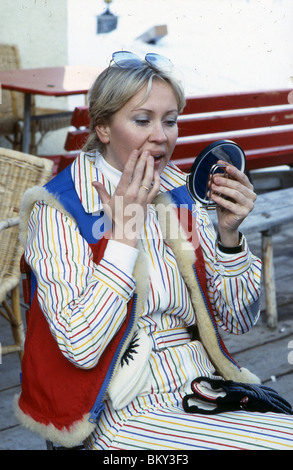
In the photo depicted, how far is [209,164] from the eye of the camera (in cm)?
150

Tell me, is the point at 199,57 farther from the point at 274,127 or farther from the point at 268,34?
the point at 274,127

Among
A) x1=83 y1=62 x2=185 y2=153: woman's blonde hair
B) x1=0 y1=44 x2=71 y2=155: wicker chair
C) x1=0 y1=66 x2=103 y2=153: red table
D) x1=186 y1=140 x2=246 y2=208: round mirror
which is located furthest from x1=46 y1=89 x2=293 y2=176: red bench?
x1=0 y1=44 x2=71 y2=155: wicker chair

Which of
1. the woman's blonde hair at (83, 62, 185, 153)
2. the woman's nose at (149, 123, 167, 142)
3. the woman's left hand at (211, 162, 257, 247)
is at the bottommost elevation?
the woman's left hand at (211, 162, 257, 247)

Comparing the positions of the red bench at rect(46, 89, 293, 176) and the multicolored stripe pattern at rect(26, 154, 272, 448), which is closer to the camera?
the multicolored stripe pattern at rect(26, 154, 272, 448)

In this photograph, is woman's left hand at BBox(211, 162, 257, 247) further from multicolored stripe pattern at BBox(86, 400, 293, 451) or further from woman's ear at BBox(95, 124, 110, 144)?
multicolored stripe pattern at BBox(86, 400, 293, 451)

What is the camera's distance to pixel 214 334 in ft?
5.68

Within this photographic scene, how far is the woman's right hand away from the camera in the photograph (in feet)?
4.87

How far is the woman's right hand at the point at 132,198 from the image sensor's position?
148cm

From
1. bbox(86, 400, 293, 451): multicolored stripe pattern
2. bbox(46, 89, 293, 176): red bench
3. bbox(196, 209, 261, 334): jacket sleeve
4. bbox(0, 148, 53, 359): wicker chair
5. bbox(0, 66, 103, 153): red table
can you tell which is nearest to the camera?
bbox(86, 400, 293, 451): multicolored stripe pattern

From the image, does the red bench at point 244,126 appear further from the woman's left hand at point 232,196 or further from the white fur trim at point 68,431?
the white fur trim at point 68,431

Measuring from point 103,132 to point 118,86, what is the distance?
0.14 metres

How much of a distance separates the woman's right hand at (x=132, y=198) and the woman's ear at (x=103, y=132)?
197 mm

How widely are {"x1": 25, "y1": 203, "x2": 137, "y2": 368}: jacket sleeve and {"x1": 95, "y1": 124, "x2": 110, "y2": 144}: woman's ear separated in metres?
0.26
